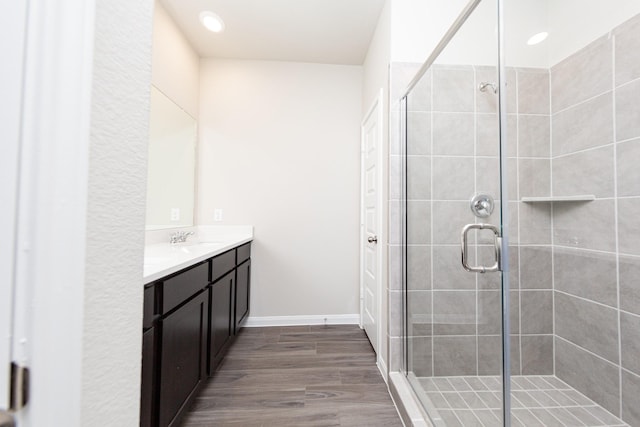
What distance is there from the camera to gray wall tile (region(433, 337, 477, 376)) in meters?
1.34

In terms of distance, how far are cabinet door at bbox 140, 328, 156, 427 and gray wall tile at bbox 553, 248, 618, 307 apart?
92.8 inches

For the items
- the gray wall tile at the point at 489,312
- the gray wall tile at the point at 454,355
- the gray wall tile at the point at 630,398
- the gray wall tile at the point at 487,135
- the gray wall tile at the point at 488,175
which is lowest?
the gray wall tile at the point at 630,398

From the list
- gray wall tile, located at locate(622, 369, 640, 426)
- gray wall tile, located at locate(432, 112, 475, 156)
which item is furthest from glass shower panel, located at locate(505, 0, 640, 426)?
gray wall tile, located at locate(432, 112, 475, 156)

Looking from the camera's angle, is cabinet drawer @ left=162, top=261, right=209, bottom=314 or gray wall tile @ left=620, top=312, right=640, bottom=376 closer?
cabinet drawer @ left=162, top=261, right=209, bottom=314

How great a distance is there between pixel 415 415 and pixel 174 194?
93.2 inches

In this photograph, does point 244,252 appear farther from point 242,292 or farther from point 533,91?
point 533,91

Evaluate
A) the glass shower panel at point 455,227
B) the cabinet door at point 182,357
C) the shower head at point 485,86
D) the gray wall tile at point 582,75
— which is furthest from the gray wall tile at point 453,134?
the cabinet door at point 182,357

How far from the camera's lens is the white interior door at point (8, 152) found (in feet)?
1.03

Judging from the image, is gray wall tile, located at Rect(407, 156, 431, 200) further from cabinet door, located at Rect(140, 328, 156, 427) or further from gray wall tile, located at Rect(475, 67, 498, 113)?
cabinet door, located at Rect(140, 328, 156, 427)

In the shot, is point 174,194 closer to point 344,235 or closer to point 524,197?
point 344,235

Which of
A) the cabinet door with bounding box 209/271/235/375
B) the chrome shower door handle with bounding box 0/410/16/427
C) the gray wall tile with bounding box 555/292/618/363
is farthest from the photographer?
the cabinet door with bounding box 209/271/235/375

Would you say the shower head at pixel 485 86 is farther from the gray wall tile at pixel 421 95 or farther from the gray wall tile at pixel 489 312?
the gray wall tile at pixel 489 312

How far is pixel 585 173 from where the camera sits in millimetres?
1592

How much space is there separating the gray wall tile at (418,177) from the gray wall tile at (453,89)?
31 centimetres
